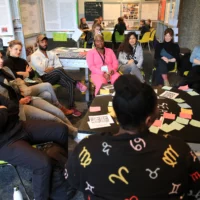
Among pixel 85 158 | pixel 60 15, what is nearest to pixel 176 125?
pixel 85 158

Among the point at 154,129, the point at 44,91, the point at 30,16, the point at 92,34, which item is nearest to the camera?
the point at 154,129

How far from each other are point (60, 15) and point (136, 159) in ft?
16.6

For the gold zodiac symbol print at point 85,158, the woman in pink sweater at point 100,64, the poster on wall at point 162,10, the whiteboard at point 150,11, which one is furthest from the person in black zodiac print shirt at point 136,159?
the whiteboard at point 150,11

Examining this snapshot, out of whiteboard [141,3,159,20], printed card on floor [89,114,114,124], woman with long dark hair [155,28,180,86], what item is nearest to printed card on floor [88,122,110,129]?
printed card on floor [89,114,114,124]

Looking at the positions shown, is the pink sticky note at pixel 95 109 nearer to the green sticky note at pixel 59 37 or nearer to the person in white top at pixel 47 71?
the person in white top at pixel 47 71

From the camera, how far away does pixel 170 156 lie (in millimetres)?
846

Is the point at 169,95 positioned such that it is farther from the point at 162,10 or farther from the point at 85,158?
the point at 162,10

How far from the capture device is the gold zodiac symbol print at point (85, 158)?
2.93ft

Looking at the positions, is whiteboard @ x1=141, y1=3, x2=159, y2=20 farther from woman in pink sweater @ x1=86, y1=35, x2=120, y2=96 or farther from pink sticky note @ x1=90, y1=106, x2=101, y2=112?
pink sticky note @ x1=90, y1=106, x2=101, y2=112

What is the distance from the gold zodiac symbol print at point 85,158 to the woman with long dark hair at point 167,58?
3.32 meters

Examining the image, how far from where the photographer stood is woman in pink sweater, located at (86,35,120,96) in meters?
3.32

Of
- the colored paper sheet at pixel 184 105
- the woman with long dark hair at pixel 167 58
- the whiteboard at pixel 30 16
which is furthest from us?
the whiteboard at pixel 30 16

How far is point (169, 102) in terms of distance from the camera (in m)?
2.01

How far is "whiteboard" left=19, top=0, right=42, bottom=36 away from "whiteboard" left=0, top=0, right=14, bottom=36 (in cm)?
37
